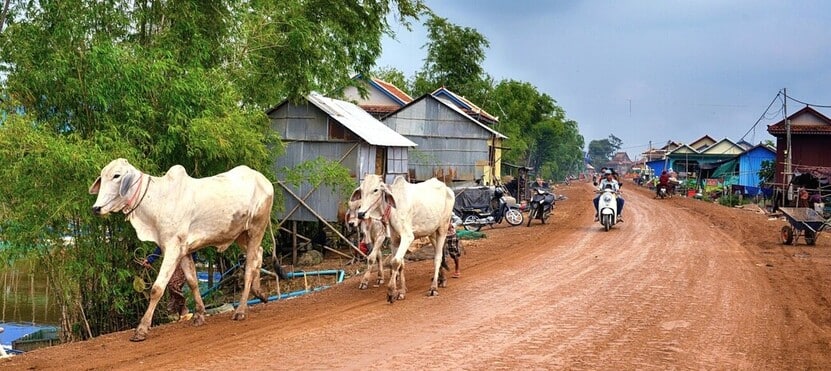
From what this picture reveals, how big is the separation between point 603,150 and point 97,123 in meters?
190

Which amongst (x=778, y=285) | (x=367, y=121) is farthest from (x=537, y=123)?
(x=778, y=285)

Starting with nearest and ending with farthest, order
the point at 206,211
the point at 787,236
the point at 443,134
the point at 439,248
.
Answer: the point at 206,211, the point at 439,248, the point at 787,236, the point at 443,134

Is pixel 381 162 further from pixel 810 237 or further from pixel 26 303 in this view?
pixel 810 237

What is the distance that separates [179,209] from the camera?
341 inches

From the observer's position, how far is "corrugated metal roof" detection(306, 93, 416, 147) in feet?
67.5

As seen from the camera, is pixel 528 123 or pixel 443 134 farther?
pixel 528 123

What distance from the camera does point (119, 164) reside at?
840 cm

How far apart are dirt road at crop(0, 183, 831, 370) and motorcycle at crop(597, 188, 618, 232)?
217 inches

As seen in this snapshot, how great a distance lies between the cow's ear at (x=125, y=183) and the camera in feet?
27.2

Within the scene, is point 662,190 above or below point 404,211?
above

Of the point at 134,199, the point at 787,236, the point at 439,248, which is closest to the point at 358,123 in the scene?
the point at 439,248

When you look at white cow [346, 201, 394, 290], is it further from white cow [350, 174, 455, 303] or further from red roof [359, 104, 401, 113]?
red roof [359, 104, 401, 113]

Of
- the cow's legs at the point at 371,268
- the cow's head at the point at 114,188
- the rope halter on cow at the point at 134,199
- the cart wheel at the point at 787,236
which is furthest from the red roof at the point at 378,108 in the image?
the cow's head at the point at 114,188

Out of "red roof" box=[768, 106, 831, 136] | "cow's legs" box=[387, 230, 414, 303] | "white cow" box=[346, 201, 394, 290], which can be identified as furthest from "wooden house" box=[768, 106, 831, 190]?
"cow's legs" box=[387, 230, 414, 303]
